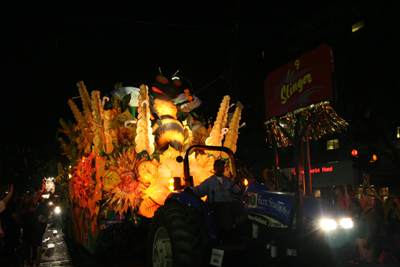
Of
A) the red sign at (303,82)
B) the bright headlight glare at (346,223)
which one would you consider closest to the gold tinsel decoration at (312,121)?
the red sign at (303,82)

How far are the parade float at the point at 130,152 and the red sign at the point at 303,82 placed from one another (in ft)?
8.90

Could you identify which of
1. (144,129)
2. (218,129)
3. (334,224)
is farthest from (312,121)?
(218,129)

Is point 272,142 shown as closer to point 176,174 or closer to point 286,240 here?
point 176,174

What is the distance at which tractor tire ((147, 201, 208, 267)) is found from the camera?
15.5ft

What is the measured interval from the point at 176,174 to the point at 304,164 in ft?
13.6

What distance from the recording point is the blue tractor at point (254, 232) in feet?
13.7

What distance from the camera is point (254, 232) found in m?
4.77

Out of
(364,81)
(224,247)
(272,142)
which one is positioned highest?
(364,81)

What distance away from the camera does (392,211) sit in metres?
9.35

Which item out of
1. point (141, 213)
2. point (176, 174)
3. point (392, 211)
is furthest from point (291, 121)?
point (392, 211)

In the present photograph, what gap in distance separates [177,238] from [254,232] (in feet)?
3.57

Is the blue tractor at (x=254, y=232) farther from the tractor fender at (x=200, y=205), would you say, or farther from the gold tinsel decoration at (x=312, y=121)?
the gold tinsel decoration at (x=312, y=121)

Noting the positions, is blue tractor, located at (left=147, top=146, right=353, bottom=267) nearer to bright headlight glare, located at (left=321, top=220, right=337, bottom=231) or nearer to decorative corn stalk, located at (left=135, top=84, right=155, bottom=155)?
bright headlight glare, located at (left=321, top=220, right=337, bottom=231)

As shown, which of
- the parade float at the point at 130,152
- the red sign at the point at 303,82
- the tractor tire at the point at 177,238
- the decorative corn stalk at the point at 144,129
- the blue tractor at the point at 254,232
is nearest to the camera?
the blue tractor at the point at 254,232
